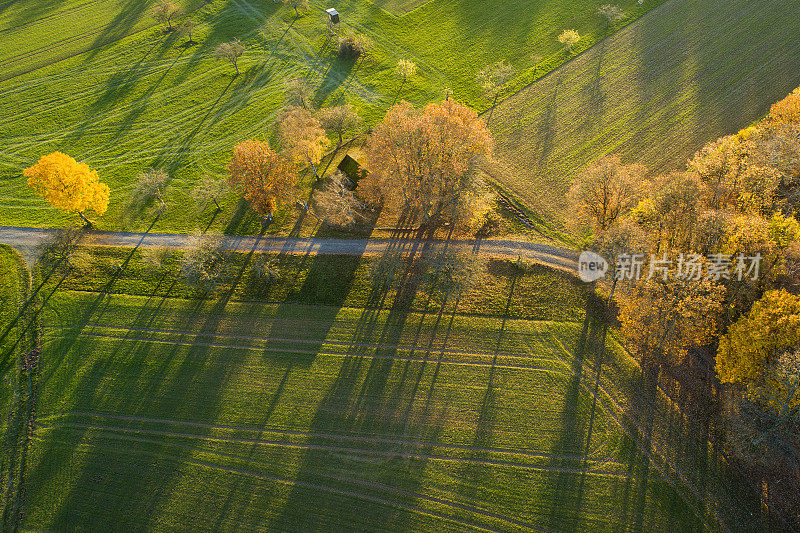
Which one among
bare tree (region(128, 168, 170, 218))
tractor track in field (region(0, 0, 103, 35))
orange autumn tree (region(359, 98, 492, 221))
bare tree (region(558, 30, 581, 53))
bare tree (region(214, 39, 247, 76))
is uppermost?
bare tree (region(558, 30, 581, 53))

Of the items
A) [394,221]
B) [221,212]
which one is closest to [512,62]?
[394,221]

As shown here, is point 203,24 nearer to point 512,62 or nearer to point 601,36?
point 512,62

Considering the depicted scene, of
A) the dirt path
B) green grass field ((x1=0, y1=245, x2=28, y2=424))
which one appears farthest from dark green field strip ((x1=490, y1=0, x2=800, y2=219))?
green grass field ((x1=0, y1=245, x2=28, y2=424))

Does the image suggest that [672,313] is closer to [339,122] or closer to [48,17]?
[339,122]

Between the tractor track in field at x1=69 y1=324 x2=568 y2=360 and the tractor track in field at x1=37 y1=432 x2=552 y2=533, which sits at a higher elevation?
the tractor track in field at x1=69 y1=324 x2=568 y2=360

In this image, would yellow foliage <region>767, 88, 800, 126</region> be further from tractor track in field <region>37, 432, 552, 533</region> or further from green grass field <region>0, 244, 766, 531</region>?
tractor track in field <region>37, 432, 552, 533</region>

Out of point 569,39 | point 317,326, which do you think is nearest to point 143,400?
point 317,326
